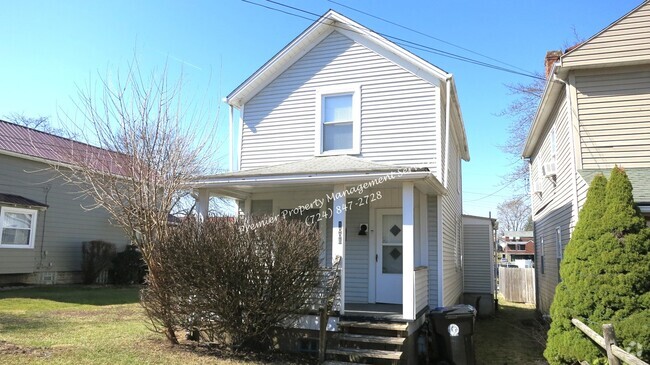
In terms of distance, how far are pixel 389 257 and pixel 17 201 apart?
12.6 meters

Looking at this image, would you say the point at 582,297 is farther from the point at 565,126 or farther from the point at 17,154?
the point at 17,154

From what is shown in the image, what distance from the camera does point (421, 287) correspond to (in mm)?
8336

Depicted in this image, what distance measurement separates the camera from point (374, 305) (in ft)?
30.5

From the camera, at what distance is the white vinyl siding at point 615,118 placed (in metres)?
8.33

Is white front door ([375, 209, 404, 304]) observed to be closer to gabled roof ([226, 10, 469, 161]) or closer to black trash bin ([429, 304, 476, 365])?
black trash bin ([429, 304, 476, 365])

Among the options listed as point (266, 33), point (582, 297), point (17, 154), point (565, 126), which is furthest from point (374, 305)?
point (17, 154)

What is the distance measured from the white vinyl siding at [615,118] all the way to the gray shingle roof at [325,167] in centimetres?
354

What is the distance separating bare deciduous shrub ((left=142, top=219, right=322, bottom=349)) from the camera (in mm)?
6867

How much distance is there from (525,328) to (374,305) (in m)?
5.49

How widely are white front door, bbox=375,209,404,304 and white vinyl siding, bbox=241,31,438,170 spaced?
4.19 feet

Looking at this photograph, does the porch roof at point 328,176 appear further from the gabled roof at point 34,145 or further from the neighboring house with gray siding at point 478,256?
the gabled roof at point 34,145

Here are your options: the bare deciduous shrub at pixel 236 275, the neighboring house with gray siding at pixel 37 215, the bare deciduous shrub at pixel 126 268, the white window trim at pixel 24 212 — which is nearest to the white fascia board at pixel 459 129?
the bare deciduous shrub at pixel 236 275

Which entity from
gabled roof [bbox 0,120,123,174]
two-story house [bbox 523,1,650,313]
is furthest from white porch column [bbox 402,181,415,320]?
gabled roof [bbox 0,120,123,174]

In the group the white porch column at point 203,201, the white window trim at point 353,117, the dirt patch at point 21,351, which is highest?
the white window trim at point 353,117
